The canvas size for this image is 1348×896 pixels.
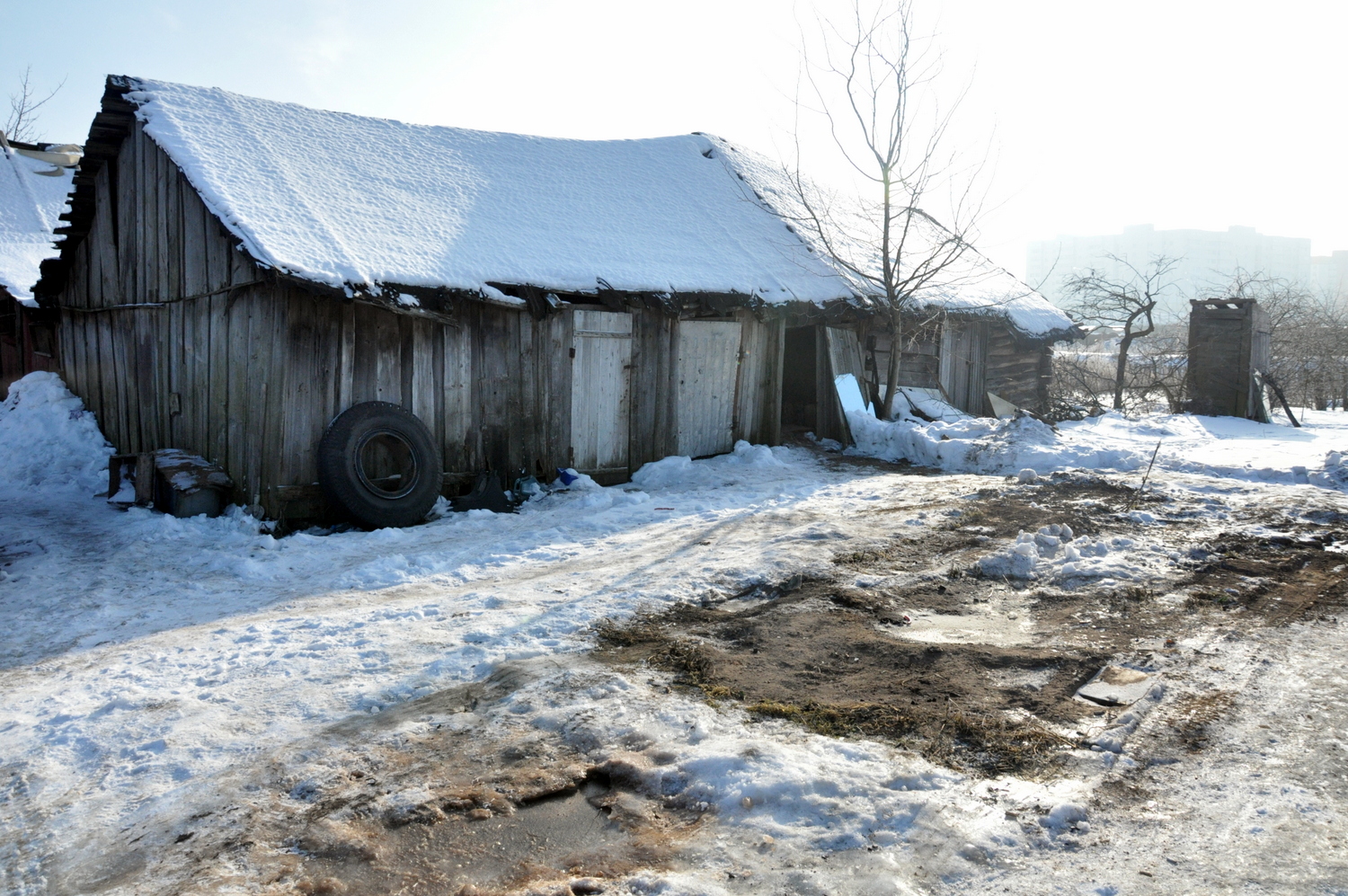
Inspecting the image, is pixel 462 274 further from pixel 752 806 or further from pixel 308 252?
pixel 752 806

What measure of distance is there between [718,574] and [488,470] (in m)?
4.17

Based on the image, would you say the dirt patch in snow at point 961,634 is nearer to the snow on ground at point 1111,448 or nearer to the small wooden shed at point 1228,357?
the snow on ground at point 1111,448

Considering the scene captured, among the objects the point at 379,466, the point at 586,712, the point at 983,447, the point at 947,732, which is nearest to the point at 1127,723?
the point at 947,732

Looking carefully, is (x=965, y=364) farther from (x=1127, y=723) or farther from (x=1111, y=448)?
(x=1127, y=723)

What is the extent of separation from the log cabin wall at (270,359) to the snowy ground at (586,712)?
1123mm

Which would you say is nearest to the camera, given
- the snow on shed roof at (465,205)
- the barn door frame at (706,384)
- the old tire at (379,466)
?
the old tire at (379,466)

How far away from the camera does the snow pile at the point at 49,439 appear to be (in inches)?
390

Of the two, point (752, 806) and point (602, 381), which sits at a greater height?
point (602, 381)

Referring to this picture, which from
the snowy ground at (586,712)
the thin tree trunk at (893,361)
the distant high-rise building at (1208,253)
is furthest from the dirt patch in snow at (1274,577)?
the distant high-rise building at (1208,253)

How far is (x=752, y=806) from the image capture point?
302 centimetres

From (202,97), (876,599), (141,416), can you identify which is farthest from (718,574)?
(202,97)

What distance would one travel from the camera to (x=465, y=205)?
34.9ft

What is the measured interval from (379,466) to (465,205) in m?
3.71

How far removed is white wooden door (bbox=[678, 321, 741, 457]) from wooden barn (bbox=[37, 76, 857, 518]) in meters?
0.03
